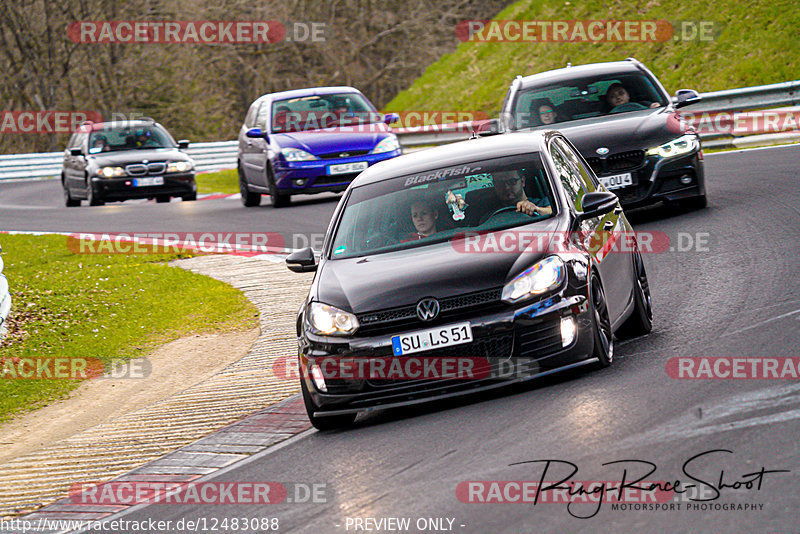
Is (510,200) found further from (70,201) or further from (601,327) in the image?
(70,201)

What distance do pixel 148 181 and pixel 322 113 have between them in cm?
454

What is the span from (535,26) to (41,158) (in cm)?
1680

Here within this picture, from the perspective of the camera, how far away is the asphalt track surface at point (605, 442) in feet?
16.5

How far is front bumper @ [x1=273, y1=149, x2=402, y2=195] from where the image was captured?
20016 millimetres

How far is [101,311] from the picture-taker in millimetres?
13445

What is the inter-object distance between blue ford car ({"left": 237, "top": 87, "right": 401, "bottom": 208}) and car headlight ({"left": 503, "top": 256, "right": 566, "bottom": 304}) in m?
12.9

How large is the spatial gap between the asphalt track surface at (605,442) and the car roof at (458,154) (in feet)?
5.03

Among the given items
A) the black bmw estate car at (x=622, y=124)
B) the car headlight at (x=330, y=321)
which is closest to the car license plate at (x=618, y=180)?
the black bmw estate car at (x=622, y=124)

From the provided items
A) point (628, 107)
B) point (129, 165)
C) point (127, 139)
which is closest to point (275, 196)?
point (129, 165)

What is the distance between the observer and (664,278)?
10.7 metres

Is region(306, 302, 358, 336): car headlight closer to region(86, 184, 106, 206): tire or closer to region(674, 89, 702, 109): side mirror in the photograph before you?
region(674, 89, 702, 109): side mirror

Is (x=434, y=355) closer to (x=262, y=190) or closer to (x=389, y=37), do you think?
(x=262, y=190)

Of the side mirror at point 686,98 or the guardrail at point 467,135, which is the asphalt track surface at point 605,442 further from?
the guardrail at point 467,135

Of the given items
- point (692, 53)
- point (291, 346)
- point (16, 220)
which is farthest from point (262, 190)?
point (692, 53)
